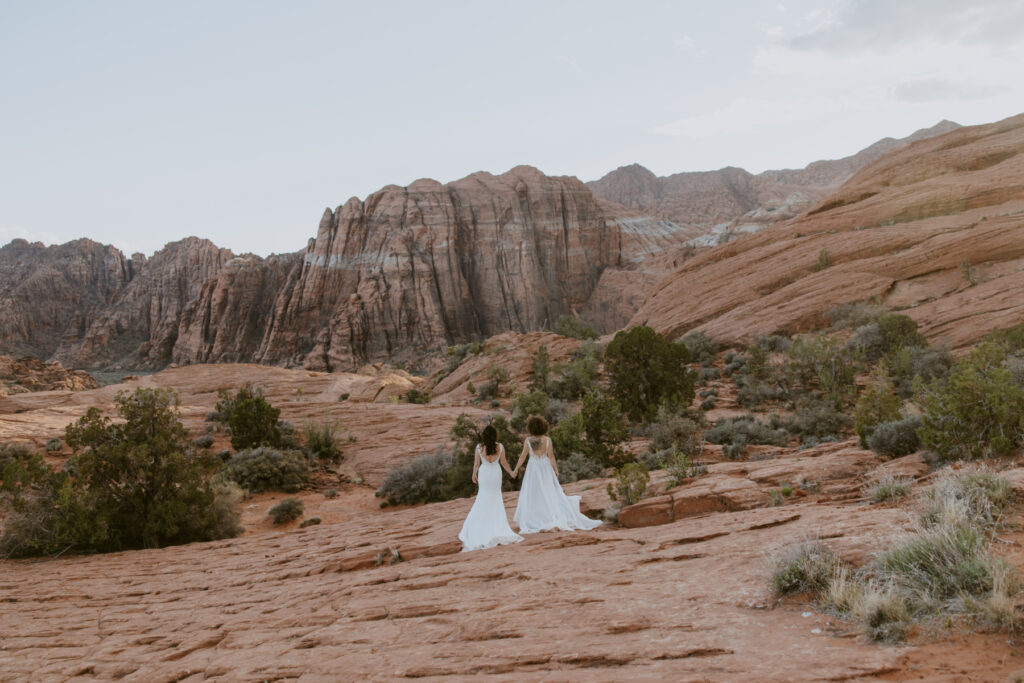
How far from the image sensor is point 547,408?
17.1 metres

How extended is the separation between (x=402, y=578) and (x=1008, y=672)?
5249 millimetres

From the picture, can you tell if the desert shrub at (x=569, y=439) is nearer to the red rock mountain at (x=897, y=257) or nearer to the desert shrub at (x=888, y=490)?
the desert shrub at (x=888, y=490)

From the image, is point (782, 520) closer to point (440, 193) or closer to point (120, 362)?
point (440, 193)

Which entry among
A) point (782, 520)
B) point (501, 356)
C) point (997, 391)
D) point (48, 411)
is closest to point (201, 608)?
point (782, 520)

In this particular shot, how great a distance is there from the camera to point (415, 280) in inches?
2864

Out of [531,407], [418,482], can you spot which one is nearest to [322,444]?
[418,482]

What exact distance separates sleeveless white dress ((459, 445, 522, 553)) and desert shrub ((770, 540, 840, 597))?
143 inches

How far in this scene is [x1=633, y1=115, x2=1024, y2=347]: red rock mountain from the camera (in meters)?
21.0

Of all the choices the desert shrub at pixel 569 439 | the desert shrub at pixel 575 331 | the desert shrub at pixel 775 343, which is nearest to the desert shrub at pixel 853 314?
the desert shrub at pixel 775 343

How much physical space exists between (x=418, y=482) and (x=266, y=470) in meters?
4.60

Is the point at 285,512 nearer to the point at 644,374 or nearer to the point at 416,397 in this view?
the point at 644,374

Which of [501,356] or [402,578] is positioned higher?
[501,356]

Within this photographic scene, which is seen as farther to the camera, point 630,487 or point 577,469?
point 577,469

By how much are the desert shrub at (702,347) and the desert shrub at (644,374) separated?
283 inches
